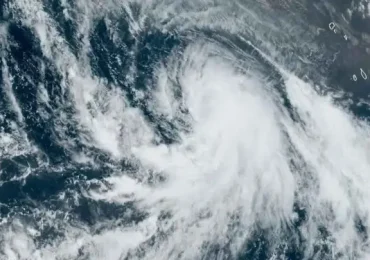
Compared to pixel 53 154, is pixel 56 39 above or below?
above

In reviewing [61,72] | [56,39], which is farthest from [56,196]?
[56,39]

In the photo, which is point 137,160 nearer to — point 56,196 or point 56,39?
point 56,196

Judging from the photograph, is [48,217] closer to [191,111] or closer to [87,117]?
[87,117]

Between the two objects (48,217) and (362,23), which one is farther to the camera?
(362,23)

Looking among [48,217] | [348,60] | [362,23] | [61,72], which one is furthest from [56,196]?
[362,23]

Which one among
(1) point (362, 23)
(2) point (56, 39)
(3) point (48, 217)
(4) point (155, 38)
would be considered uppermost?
(1) point (362, 23)

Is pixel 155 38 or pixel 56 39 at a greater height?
pixel 155 38
